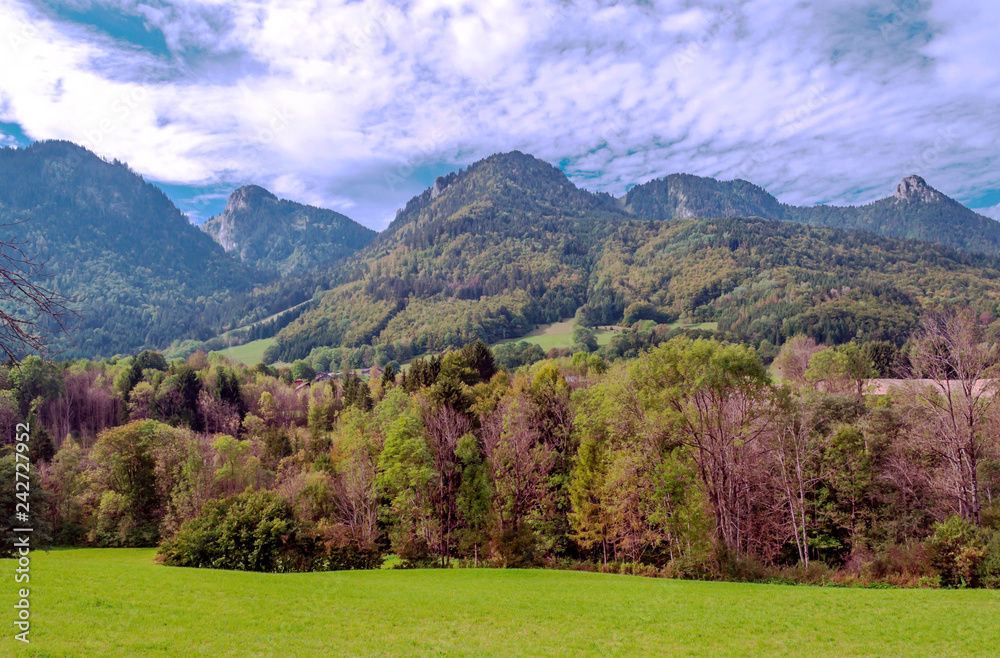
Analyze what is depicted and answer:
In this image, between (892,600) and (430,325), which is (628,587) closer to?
(892,600)

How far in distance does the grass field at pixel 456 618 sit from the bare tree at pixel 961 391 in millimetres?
9296

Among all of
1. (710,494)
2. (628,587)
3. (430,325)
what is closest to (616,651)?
(628,587)

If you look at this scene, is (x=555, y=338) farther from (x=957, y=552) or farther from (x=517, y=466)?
(x=957, y=552)

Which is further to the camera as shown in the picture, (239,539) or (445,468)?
(445,468)

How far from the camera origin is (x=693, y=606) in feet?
63.5

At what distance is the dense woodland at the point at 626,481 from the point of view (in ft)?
90.9

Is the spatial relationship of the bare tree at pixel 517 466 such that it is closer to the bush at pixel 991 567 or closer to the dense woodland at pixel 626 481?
the dense woodland at pixel 626 481

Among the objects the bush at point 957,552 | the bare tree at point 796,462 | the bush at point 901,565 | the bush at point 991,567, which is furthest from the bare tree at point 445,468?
the bush at point 991,567

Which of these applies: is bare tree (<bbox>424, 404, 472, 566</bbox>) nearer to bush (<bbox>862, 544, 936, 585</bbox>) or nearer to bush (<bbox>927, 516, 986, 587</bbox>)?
bush (<bbox>862, 544, 936, 585</bbox>)

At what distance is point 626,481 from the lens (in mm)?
33188

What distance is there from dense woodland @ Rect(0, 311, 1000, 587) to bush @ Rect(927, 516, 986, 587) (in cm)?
10

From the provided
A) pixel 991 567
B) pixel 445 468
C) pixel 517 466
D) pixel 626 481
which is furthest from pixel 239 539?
pixel 991 567

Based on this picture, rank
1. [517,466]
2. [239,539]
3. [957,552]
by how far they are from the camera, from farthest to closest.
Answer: [517,466], [239,539], [957,552]

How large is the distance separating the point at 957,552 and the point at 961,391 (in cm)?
1130
